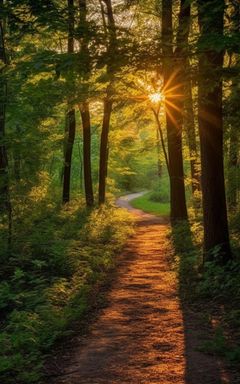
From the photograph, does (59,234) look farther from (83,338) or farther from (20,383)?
(20,383)

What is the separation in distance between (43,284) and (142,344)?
11.4 ft

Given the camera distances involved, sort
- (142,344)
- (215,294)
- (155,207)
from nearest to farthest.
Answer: (142,344)
(215,294)
(155,207)

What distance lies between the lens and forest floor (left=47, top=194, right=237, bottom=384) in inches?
210

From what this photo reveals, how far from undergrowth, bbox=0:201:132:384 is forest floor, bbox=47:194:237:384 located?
375 millimetres

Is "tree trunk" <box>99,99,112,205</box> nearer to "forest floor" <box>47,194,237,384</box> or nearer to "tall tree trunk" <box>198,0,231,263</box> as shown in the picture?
"tall tree trunk" <box>198,0,231,263</box>

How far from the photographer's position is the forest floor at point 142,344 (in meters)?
5.33

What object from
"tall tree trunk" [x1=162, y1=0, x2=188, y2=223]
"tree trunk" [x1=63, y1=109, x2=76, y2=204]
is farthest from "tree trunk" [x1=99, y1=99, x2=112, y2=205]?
"tall tree trunk" [x1=162, y1=0, x2=188, y2=223]

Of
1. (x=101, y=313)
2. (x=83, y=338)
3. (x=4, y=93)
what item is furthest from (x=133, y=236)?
(x=83, y=338)

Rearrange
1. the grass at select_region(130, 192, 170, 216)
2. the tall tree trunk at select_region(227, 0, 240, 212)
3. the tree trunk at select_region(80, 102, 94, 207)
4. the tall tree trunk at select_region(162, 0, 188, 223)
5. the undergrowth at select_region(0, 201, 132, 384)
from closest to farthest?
the undergrowth at select_region(0, 201, 132, 384) → the tall tree trunk at select_region(227, 0, 240, 212) → the tall tree trunk at select_region(162, 0, 188, 223) → the tree trunk at select_region(80, 102, 94, 207) → the grass at select_region(130, 192, 170, 216)

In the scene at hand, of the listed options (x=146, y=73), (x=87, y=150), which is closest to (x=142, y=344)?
(x=146, y=73)

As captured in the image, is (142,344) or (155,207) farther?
(155,207)

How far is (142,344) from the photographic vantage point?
6.46 m

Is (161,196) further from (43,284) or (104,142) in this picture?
(43,284)

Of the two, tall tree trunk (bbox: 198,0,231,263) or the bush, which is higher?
tall tree trunk (bbox: 198,0,231,263)
